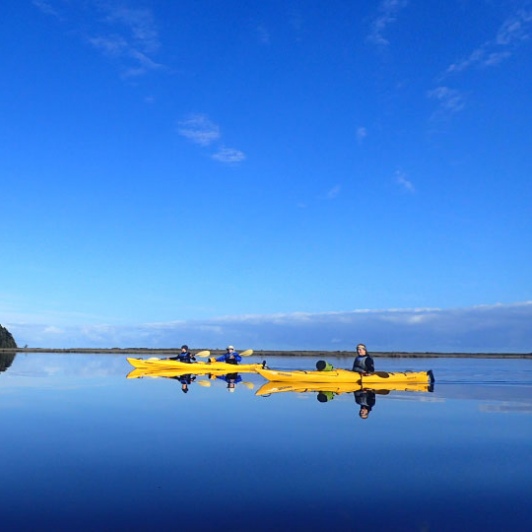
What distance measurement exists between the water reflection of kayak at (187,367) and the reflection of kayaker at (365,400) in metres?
14.8

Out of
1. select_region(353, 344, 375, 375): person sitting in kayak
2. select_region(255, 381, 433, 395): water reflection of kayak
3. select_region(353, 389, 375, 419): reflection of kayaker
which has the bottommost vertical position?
select_region(353, 389, 375, 419): reflection of kayaker

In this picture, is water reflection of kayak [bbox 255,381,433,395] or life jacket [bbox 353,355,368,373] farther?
life jacket [bbox 353,355,368,373]

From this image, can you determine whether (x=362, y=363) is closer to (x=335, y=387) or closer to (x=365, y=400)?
(x=335, y=387)

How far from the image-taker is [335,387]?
30.6 m

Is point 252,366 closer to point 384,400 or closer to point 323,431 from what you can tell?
point 384,400

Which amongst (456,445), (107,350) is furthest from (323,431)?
(107,350)

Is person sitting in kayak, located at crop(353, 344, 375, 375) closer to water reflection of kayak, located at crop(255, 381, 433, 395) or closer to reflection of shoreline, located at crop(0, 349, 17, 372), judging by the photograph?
water reflection of kayak, located at crop(255, 381, 433, 395)

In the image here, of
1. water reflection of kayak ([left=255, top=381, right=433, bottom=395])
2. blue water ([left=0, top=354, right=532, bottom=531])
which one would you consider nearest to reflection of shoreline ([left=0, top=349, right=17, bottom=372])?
water reflection of kayak ([left=255, top=381, right=433, bottom=395])

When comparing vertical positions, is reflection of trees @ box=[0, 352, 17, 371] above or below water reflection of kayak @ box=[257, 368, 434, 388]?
above

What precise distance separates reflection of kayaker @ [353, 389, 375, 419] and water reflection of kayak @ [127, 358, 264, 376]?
14.8m

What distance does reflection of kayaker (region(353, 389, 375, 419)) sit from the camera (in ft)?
66.2

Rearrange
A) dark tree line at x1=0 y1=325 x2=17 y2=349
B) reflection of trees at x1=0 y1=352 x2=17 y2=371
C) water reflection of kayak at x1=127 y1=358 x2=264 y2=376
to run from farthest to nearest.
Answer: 1. dark tree line at x1=0 y1=325 x2=17 y2=349
2. reflection of trees at x1=0 y1=352 x2=17 y2=371
3. water reflection of kayak at x1=127 y1=358 x2=264 y2=376

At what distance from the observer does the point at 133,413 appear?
19.3 meters

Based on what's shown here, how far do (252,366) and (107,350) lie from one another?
284 feet
